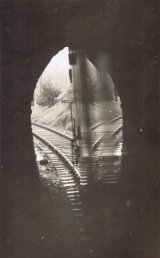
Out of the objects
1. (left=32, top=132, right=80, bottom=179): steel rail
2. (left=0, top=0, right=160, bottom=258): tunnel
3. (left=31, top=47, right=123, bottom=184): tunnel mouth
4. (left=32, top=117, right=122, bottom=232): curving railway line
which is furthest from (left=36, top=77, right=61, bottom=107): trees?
(left=0, top=0, right=160, bottom=258): tunnel

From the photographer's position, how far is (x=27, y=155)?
5004mm

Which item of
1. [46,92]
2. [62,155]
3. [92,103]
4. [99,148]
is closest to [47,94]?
[46,92]

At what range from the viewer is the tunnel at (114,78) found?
14.3 ft

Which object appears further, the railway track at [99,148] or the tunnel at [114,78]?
the railway track at [99,148]

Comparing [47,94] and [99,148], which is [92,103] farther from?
[47,94]

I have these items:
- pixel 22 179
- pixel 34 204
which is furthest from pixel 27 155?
pixel 34 204

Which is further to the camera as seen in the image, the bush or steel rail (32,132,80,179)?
steel rail (32,132,80,179)

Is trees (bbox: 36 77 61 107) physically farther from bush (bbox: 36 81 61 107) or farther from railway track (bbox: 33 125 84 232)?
railway track (bbox: 33 125 84 232)

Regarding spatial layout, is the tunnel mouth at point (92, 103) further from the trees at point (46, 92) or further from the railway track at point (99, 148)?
the trees at point (46, 92)

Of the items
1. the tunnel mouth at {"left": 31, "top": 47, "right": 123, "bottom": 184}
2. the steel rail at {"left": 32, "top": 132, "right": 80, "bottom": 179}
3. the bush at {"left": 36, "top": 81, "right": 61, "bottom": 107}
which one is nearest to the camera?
the tunnel mouth at {"left": 31, "top": 47, "right": 123, "bottom": 184}

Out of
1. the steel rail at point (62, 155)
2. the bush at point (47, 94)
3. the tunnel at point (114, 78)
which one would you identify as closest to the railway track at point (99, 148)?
the steel rail at point (62, 155)

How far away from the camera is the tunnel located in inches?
172

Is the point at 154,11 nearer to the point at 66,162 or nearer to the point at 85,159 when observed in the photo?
the point at 85,159

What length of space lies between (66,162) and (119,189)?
2.84m
